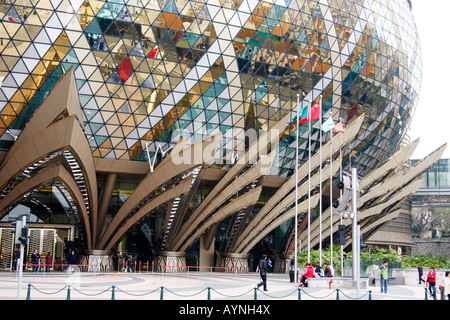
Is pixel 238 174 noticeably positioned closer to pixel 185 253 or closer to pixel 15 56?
pixel 185 253

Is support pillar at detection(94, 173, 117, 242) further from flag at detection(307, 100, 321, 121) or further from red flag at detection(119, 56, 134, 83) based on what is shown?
flag at detection(307, 100, 321, 121)

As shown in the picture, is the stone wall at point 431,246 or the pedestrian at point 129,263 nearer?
the pedestrian at point 129,263

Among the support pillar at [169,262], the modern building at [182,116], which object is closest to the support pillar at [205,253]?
the modern building at [182,116]

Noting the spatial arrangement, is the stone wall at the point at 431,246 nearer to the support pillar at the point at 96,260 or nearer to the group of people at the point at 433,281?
the support pillar at the point at 96,260

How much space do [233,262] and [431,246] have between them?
49.5 meters

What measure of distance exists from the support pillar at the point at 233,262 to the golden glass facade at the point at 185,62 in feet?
25.9

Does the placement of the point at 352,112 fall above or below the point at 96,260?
above

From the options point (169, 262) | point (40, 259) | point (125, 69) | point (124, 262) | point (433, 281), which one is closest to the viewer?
point (433, 281)

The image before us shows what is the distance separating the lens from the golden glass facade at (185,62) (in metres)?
38.9

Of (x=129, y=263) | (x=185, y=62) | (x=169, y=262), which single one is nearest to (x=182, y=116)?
(x=185, y=62)

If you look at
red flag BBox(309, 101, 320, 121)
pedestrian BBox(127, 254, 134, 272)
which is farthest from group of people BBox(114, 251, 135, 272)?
red flag BBox(309, 101, 320, 121)

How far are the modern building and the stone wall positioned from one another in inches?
1449

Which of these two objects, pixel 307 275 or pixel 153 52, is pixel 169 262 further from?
pixel 307 275

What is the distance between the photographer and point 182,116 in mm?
43062
